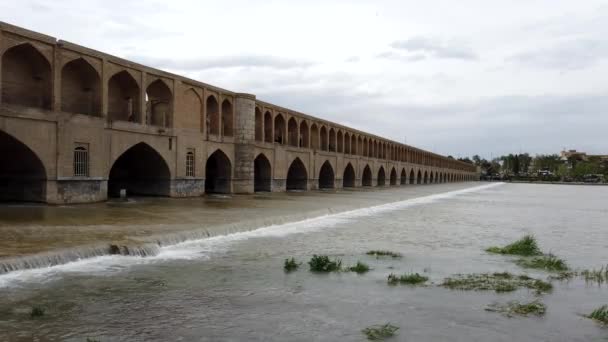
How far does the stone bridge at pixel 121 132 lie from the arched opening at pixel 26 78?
0.03 meters

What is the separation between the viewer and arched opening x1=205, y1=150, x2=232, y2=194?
992 inches

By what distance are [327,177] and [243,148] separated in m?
15.0

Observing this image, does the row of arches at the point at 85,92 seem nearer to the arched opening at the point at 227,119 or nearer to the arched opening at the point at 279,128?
the arched opening at the point at 227,119

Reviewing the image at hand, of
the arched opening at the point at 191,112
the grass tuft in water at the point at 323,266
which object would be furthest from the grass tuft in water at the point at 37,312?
the arched opening at the point at 191,112

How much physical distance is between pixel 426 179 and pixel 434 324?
73236 millimetres

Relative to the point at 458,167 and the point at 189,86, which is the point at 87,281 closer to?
the point at 189,86

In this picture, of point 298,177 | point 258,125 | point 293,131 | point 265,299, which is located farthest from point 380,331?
point 293,131

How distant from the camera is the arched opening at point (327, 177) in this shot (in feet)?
128

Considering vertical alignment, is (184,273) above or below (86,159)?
below

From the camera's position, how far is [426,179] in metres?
77.0

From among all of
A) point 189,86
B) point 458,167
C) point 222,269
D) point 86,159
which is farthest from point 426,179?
point 222,269

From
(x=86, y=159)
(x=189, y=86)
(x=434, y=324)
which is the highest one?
(x=189, y=86)

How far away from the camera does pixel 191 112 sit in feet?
73.9

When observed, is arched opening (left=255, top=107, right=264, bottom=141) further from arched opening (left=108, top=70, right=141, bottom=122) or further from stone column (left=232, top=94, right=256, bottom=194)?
arched opening (left=108, top=70, right=141, bottom=122)
